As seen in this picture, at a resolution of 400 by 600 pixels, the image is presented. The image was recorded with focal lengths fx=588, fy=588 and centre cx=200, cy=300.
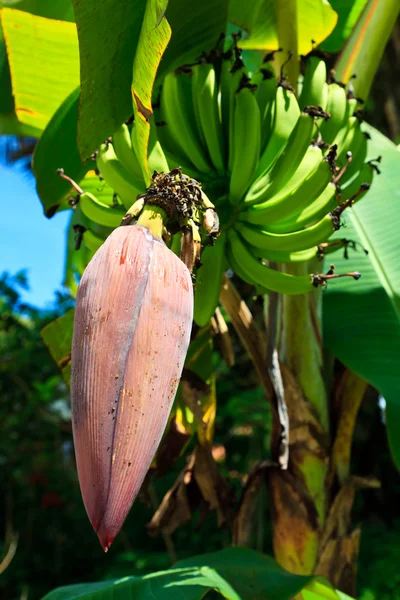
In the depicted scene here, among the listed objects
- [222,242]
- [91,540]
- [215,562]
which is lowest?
[91,540]

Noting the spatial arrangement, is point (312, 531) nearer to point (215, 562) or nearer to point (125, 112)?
point (215, 562)

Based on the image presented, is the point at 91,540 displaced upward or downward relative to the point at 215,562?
downward

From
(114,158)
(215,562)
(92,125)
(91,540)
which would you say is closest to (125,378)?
(92,125)

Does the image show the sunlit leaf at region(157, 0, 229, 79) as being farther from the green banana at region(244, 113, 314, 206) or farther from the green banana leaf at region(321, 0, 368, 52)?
the green banana leaf at region(321, 0, 368, 52)

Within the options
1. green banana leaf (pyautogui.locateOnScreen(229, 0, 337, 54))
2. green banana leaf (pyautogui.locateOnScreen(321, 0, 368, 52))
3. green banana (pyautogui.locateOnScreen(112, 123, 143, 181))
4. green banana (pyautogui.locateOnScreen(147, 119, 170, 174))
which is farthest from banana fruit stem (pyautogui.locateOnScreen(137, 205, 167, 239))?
green banana leaf (pyautogui.locateOnScreen(321, 0, 368, 52))

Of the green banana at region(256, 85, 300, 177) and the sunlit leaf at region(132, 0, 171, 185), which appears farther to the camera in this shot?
the green banana at region(256, 85, 300, 177)

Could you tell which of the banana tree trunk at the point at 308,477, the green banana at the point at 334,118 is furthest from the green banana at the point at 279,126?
the banana tree trunk at the point at 308,477
